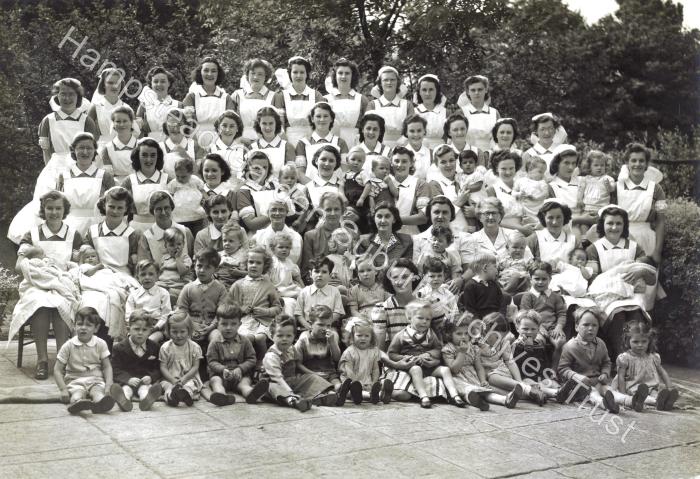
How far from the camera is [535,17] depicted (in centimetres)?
1496

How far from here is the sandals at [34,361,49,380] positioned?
5.68m

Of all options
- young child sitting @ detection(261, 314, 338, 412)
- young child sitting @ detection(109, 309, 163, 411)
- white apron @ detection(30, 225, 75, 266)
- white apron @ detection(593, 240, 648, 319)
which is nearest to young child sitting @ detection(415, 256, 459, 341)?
young child sitting @ detection(261, 314, 338, 412)

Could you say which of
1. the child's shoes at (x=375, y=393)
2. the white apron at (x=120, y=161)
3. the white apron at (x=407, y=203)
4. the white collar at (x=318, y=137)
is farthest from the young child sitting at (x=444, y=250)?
the white apron at (x=120, y=161)

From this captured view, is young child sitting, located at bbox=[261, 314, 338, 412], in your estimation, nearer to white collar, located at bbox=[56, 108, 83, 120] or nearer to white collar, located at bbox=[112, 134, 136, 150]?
white collar, located at bbox=[112, 134, 136, 150]

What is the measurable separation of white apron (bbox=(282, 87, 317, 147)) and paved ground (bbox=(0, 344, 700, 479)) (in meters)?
3.52

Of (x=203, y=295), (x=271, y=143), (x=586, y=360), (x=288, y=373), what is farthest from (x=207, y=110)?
(x=586, y=360)

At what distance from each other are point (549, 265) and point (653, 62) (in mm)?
14547

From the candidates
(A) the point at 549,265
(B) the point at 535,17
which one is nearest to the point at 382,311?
(A) the point at 549,265

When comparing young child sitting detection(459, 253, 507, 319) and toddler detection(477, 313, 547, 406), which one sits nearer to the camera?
toddler detection(477, 313, 547, 406)

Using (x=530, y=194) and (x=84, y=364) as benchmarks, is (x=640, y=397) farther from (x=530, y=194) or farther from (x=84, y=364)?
(x=84, y=364)

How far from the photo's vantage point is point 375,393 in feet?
17.5

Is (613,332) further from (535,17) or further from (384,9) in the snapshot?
(535,17)

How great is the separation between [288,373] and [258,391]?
1.21 ft

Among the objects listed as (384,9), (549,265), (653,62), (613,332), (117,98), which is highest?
(653,62)
